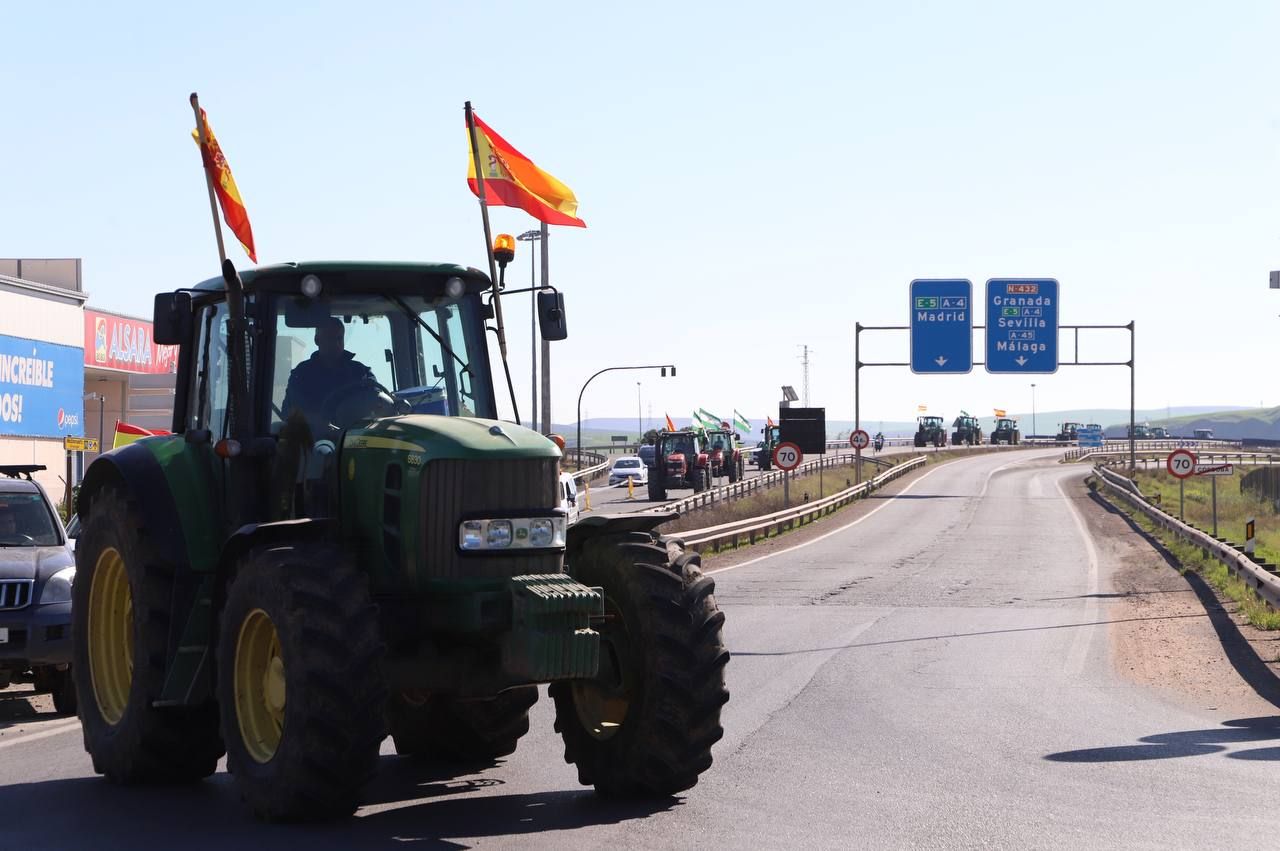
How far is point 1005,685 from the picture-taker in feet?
45.5

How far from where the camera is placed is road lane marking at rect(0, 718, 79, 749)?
1060 centimetres

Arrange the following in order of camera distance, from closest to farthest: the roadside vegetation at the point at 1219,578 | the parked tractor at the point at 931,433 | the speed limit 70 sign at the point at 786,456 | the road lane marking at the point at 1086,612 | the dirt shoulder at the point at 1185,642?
the dirt shoulder at the point at 1185,642 < the road lane marking at the point at 1086,612 < the roadside vegetation at the point at 1219,578 < the speed limit 70 sign at the point at 786,456 < the parked tractor at the point at 931,433

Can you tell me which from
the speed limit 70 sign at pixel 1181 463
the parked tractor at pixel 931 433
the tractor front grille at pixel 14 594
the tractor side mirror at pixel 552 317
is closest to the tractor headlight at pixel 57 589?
the tractor front grille at pixel 14 594

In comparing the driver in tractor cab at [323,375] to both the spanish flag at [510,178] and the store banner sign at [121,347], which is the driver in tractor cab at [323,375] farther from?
the store banner sign at [121,347]

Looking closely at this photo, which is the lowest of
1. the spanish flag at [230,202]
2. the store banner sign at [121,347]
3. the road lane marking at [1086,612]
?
the road lane marking at [1086,612]

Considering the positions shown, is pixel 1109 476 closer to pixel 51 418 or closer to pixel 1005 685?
pixel 51 418

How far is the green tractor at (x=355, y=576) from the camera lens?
7.37 meters

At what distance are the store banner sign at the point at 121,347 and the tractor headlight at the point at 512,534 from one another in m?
44.7

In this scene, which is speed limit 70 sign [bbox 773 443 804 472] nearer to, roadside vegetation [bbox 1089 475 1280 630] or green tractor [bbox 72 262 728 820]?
roadside vegetation [bbox 1089 475 1280 630]

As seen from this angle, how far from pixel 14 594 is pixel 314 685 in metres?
5.34

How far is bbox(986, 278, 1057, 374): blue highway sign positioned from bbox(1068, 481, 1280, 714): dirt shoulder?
20.7 meters

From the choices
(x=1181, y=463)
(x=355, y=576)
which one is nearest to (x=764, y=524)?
(x=1181, y=463)

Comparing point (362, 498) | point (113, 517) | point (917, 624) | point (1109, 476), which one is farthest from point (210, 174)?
point (1109, 476)

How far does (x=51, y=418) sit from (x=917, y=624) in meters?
35.0
